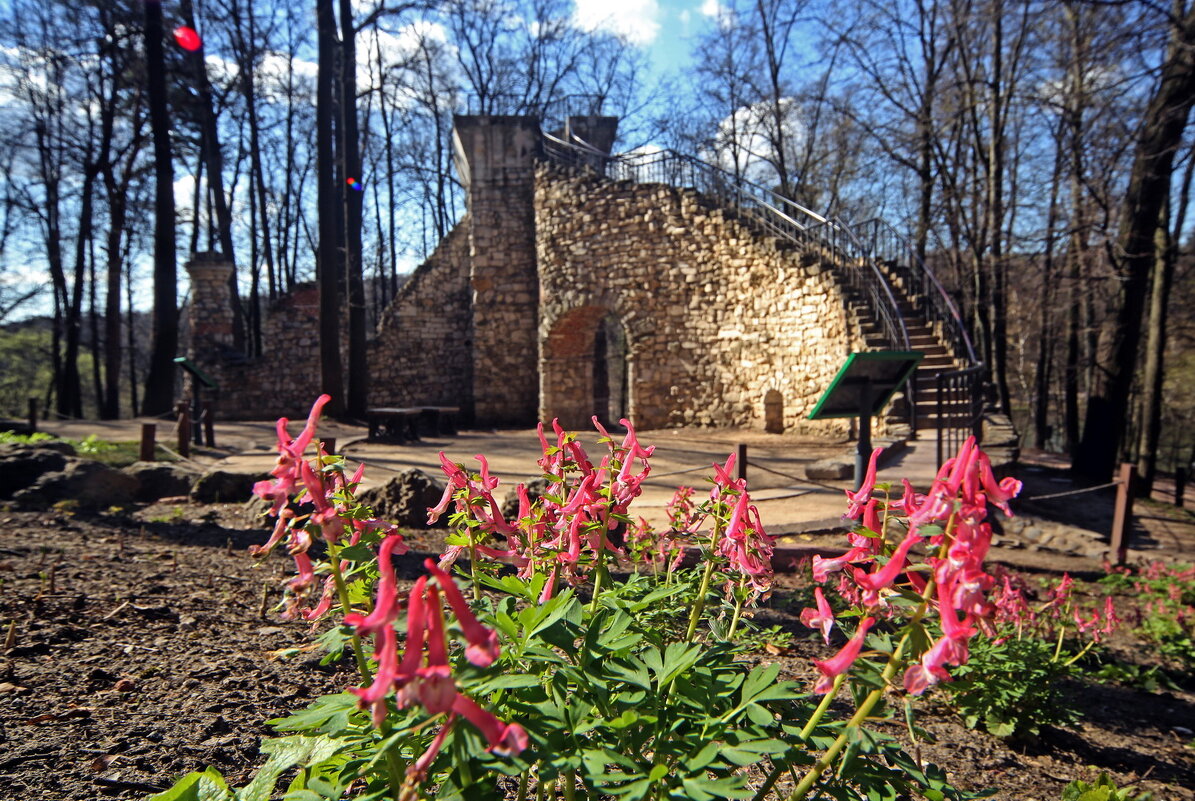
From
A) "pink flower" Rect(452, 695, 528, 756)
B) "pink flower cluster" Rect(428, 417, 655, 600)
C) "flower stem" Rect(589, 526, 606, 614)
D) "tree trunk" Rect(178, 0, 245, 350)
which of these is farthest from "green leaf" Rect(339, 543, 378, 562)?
"tree trunk" Rect(178, 0, 245, 350)

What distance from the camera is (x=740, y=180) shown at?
14.9 meters

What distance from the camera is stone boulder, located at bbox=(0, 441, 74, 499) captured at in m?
5.64

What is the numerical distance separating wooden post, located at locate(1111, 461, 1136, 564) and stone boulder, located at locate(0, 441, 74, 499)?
329 inches

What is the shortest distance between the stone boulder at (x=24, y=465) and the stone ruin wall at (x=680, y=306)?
10246 millimetres

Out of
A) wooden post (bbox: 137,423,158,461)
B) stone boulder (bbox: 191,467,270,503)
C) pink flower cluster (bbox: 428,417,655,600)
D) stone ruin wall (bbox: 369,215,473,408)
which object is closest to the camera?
pink flower cluster (bbox: 428,417,655,600)

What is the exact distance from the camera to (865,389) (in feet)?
16.6

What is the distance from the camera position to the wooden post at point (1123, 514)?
20.0 feet

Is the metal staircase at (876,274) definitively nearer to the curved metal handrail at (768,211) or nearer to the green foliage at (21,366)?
the curved metal handrail at (768,211)

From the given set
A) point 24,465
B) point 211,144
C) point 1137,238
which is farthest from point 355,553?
point 211,144

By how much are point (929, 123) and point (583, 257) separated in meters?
8.25

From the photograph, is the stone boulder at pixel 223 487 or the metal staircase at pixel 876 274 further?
the metal staircase at pixel 876 274

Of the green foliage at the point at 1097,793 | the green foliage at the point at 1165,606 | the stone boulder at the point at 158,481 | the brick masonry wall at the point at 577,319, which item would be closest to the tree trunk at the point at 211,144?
the brick masonry wall at the point at 577,319

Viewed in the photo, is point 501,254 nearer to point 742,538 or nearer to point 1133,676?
point 1133,676

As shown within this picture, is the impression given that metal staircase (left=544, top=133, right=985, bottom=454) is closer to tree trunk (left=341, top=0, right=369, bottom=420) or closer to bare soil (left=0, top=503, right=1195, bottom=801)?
tree trunk (left=341, top=0, right=369, bottom=420)
